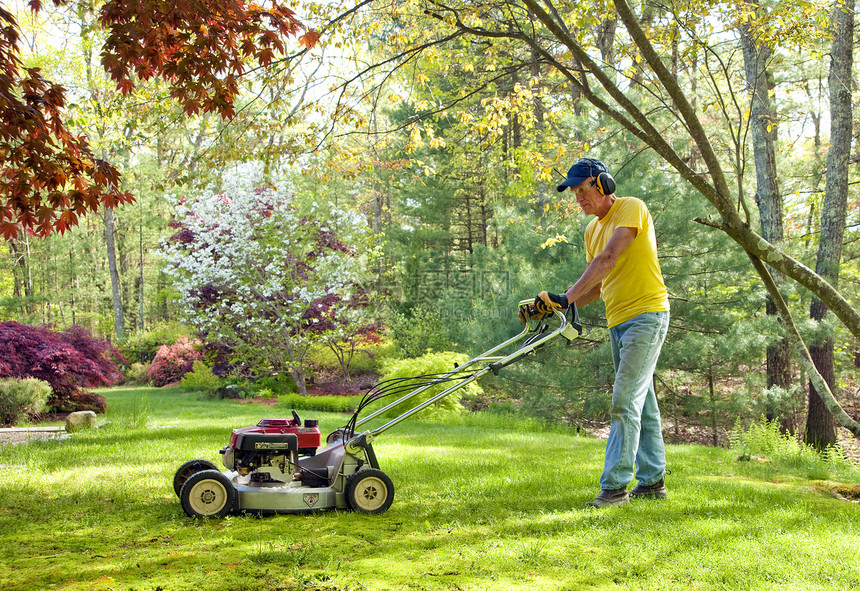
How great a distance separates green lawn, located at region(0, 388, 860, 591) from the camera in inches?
101

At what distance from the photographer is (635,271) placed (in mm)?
3850

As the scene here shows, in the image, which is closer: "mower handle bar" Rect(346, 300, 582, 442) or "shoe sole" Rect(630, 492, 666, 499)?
"mower handle bar" Rect(346, 300, 582, 442)

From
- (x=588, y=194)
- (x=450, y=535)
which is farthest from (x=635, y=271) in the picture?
(x=450, y=535)

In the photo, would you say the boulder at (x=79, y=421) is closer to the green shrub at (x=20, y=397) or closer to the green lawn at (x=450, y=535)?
the green shrub at (x=20, y=397)

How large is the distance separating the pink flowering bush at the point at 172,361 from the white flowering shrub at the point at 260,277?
350cm

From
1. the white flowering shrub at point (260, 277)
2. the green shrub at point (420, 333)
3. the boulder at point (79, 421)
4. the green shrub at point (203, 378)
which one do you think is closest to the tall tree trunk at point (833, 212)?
the green shrub at point (420, 333)

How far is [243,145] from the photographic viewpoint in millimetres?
6359

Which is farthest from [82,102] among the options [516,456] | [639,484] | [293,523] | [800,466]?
[800,466]

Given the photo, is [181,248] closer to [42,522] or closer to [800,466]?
[42,522]

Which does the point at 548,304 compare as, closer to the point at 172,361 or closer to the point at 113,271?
the point at 172,361

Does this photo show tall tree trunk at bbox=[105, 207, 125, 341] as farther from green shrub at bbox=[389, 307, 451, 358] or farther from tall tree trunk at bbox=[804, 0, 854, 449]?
tall tree trunk at bbox=[804, 0, 854, 449]

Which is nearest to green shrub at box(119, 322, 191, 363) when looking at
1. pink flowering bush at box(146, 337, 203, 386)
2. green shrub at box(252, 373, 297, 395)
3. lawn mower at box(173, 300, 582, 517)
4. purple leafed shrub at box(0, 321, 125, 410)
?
pink flowering bush at box(146, 337, 203, 386)

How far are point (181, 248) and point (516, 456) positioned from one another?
11866 mm

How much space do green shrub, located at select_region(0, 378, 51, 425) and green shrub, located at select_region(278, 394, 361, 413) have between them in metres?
4.44
